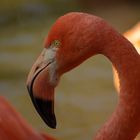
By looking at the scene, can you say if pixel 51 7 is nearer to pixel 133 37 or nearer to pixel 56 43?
pixel 133 37

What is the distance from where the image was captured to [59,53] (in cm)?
199

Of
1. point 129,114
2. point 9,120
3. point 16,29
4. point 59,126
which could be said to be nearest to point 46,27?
point 16,29

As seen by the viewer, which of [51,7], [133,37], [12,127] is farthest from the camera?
[51,7]

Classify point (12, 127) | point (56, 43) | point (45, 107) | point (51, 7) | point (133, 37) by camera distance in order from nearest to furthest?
1. point (56, 43)
2. point (45, 107)
3. point (12, 127)
4. point (133, 37)
5. point (51, 7)

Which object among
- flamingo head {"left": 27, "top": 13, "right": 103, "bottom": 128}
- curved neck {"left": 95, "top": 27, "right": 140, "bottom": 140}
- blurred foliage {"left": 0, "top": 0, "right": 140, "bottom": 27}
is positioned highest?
blurred foliage {"left": 0, "top": 0, "right": 140, "bottom": 27}

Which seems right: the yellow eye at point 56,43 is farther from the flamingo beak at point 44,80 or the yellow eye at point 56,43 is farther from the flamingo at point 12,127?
the flamingo at point 12,127

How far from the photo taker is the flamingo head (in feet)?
Answer: 6.33

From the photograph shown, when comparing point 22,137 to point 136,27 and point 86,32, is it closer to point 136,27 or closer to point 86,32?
point 86,32

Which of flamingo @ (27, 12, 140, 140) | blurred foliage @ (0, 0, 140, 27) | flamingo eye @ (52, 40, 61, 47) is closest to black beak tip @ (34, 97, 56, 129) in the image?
flamingo @ (27, 12, 140, 140)

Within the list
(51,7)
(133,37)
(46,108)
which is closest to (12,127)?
(46,108)

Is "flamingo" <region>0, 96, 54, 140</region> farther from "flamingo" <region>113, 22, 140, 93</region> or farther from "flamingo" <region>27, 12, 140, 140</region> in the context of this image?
"flamingo" <region>113, 22, 140, 93</region>

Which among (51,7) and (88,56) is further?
(51,7)

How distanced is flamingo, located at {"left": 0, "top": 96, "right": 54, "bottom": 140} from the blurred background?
3.00 ft

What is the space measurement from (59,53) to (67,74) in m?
2.04
